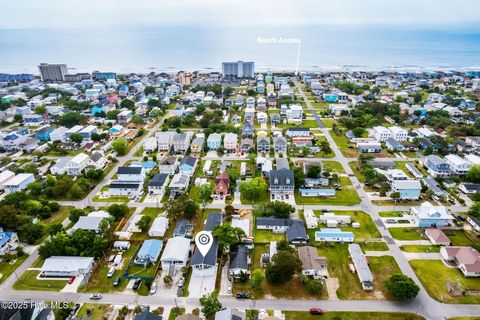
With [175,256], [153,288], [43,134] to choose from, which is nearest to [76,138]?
[43,134]

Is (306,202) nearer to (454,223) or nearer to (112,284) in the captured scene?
(454,223)

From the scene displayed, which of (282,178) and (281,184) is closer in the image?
(281,184)

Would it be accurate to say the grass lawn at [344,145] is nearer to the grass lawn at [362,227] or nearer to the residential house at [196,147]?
the grass lawn at [362,227]

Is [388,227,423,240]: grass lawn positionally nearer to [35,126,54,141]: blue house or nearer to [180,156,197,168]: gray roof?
[180,156,197,168]: gray roof

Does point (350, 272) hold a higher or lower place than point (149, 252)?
lower

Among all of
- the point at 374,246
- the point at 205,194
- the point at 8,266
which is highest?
the point at 205,194

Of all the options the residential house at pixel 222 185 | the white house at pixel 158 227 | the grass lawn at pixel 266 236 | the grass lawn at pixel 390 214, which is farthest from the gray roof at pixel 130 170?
the grass lawn at pixel 390 214

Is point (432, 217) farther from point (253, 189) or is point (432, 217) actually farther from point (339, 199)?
point (253, 189)

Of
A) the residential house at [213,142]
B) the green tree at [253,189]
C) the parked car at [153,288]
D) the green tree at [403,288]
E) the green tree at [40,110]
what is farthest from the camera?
the green tree at [40,110]
